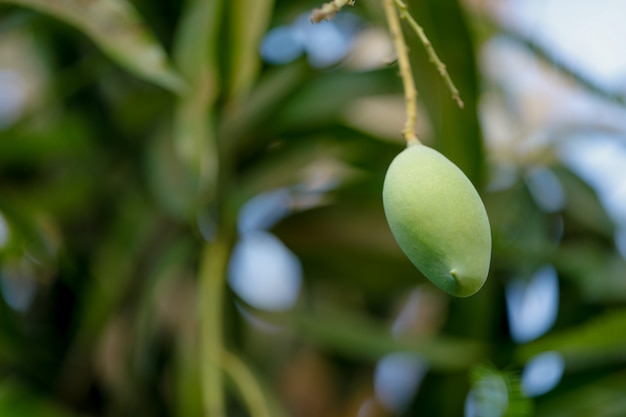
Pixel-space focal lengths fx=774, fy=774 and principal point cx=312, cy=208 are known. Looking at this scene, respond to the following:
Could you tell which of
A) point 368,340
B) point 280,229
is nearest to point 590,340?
point 368,340

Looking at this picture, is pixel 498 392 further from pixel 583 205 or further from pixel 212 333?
pixel 583 205

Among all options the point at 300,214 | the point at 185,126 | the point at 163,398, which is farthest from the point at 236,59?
the point at 163,398

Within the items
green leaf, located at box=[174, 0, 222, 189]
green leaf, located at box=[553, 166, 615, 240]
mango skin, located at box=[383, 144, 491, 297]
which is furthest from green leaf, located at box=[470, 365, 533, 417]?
green leaf, located at box=[553, 166, 615, 240]

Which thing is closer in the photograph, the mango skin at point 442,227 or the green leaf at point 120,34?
the mango skin at point 442,227

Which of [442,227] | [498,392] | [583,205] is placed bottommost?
→ [583,205]

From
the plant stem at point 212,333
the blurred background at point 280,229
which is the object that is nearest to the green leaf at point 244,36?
the blurred background at point 280,229

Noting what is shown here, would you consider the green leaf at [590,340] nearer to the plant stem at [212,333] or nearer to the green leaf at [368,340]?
the green leaf at [368,340]
